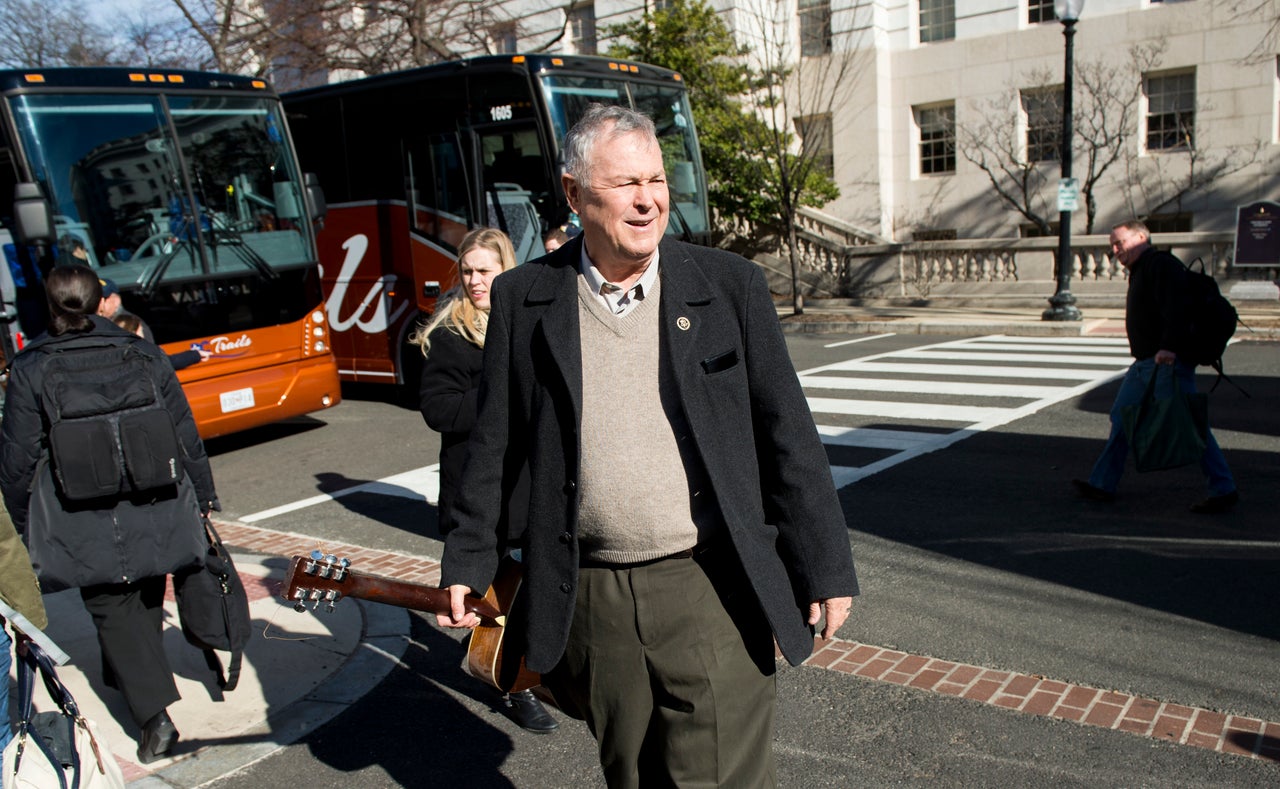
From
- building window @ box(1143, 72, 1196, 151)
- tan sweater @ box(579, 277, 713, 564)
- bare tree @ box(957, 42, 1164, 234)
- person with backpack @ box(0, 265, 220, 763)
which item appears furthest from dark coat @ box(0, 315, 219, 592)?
building window @ box(1143, 72, 1196, 151)

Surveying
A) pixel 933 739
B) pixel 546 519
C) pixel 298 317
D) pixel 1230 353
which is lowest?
pixel 1230 353

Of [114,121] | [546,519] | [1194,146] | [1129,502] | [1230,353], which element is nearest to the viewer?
[546,519]

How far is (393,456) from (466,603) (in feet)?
24.7

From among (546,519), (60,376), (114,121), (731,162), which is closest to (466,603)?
(546,519)

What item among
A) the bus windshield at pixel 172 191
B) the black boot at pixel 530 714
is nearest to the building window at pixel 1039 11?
the bus windshield at pixel 172 191

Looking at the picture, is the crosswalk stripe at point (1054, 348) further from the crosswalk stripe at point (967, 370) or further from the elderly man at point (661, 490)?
the elderly man at point (661, 490)

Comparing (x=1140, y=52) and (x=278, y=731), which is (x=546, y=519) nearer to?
(x=278, y=731)

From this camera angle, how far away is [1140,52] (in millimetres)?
22922

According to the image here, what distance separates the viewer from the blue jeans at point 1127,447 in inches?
274

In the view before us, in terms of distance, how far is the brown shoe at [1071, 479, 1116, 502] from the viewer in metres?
7.31

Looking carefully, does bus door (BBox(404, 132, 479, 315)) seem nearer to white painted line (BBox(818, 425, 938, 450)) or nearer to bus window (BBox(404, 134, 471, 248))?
bus window (BBox(404, 134, 471, 248))

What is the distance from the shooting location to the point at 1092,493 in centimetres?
736

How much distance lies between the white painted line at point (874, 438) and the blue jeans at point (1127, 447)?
205 cm

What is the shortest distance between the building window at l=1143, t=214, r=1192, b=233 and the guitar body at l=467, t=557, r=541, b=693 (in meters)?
23.4
